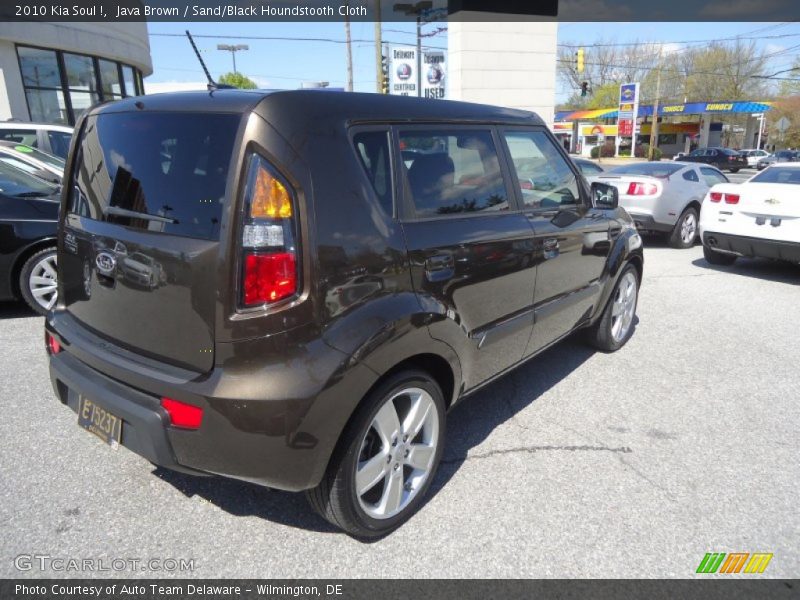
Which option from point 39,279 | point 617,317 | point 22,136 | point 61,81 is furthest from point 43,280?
point 61,81

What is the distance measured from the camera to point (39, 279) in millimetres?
5180

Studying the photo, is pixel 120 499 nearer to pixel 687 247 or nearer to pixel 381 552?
pixel 381 552

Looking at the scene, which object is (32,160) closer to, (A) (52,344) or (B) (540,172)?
(A) (52,344)

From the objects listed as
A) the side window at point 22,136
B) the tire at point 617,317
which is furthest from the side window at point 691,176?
the side window at point 22,136

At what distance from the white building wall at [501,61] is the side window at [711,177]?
944 cm

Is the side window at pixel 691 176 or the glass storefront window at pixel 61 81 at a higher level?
the glass storefront window at pixel 61 81

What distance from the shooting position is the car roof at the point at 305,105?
204 cm

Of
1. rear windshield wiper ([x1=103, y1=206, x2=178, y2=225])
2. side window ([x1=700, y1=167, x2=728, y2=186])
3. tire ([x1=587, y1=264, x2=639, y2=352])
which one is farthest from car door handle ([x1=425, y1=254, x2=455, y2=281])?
side window ([x1=700, y1=167, x2=728, y2=186])

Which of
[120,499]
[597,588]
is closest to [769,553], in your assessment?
[597,588]

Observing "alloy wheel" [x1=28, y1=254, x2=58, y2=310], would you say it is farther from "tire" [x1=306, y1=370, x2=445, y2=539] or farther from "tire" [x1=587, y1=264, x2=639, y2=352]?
"tire" [x1=587, y1=264, x2=639, y2=352]

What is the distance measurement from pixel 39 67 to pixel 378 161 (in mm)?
18420

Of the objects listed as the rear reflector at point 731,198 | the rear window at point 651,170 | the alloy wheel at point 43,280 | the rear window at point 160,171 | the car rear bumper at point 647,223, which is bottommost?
the car rear bumper at point 647,223

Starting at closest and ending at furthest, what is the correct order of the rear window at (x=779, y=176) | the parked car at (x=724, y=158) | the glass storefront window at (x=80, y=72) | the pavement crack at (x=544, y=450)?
1. the pavement crack at (x=544, y=450)
2. the rear window at (x=779, y=176)
3. the glass storefront window at (x=80, y=72)
4. the parked car at (x=724, y=158)

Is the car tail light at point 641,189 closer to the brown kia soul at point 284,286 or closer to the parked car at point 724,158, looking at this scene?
the brown kia soul at point 284,286
